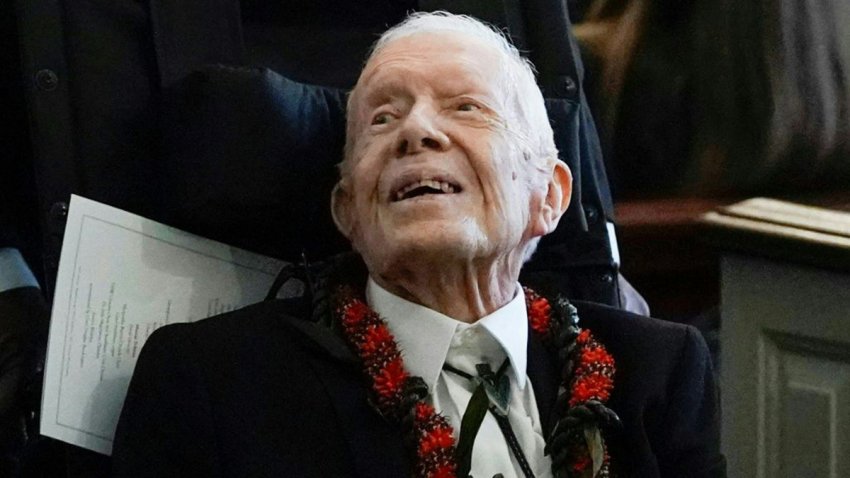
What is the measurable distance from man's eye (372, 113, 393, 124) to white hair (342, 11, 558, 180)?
5 cm

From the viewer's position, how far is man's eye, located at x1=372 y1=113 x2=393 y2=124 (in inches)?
55.5

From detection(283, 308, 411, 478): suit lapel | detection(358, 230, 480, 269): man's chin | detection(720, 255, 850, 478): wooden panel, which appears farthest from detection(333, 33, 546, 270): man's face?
detection(720, 255, 850, 478): wooden panel

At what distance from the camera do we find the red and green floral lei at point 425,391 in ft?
4.17

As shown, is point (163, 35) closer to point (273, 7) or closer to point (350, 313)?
point (273, 7)

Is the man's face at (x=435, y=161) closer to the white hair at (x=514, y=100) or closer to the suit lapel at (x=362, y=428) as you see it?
the white hair at (x=514, y=100)

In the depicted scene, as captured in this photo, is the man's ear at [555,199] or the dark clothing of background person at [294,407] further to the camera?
the man's ear at [555,199]

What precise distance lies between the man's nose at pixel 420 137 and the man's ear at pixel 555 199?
0.18 meters

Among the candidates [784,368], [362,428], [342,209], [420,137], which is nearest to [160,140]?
[342,209]

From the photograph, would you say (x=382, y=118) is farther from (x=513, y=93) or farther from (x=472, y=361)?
(x=472, y=361)

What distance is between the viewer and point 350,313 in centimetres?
136

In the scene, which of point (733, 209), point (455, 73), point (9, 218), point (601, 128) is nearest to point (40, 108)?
point (9, 218)

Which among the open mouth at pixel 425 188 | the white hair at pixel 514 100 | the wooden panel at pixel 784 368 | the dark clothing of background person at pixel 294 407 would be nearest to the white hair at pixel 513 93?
the white hair at pixel 514 100

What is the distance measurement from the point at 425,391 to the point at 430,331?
0.23 feet

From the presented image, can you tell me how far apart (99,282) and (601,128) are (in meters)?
1.31
